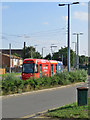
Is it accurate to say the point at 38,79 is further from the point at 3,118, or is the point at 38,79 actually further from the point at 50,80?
Answer: the point at 3,118

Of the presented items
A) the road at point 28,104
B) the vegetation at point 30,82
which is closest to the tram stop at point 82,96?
the road at point 28,104

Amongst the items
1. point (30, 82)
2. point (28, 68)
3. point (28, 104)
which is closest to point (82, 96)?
point (28, 104)

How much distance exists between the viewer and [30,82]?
21.5 m

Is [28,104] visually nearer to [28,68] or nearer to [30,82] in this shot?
[30,82]

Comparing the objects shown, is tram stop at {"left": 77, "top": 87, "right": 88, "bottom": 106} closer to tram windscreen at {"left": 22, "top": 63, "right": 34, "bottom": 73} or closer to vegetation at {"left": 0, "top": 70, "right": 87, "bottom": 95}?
vegetation at {"left": 0, "top": 70, "right": 87, "bottom": 95}

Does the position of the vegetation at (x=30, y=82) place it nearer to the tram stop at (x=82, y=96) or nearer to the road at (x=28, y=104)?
the road at (x=28, y=104)

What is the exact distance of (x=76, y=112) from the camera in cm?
994

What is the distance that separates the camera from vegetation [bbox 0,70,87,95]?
62.0 feet

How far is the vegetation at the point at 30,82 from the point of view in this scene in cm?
1891

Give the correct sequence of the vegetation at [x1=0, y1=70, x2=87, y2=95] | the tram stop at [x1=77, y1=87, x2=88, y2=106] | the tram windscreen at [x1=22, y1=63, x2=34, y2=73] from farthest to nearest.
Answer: the tram windscreen at [x1=22, y1=63, x2=34, y2=73] → the vegetation at [x1=0, y1=70, x2=87, y2=95] → the tram stop at [x1=77, y1=87, x2=88, y2=106]

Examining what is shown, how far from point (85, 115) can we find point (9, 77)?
11845 millimetres

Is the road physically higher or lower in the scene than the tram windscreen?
lower

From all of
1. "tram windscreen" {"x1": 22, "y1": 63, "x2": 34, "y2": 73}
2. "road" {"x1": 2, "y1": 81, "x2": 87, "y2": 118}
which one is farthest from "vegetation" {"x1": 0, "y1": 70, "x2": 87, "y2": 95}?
"tram windscreen" {"x1": 22, "y1": 63, "x2": 34, "y2": 73}

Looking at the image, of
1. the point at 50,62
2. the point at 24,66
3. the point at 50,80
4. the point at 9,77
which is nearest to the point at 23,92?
the point at 9,77
